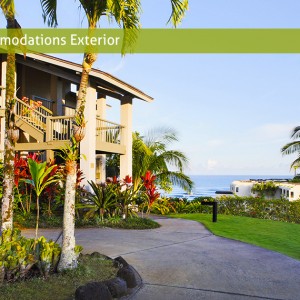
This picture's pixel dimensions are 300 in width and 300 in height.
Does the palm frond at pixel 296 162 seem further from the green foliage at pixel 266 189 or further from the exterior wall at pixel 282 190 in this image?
the green foliage at pixel 266 189

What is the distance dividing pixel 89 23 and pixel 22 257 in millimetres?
4328

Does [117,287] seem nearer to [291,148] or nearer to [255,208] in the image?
[255,208]

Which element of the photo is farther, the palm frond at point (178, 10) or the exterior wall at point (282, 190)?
the exterior wall at point (282, 190)

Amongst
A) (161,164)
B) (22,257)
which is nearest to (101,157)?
(161,164)

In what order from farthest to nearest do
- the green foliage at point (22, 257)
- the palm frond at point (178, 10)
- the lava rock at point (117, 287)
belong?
the palm frond at point (178, 10) < the green foliage at point (22, 257) < the lava rock at point (117, 287)

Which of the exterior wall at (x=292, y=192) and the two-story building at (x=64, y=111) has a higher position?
the two-story building at (x=64, y=111)

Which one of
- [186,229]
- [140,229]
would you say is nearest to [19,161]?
[140,229]

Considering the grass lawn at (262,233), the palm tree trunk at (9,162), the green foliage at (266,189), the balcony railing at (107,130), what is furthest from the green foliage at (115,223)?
the green foliage at (266,189)

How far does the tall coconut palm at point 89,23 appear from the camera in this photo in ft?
22.2

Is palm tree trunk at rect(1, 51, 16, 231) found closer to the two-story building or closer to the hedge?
the two-story building

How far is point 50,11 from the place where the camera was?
8.77 metres

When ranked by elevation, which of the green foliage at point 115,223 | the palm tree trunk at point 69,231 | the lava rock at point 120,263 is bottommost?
the lava rock at point 120,263

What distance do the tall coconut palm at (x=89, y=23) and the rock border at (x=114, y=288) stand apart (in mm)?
987

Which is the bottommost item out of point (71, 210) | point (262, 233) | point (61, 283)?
point (262, 233)
